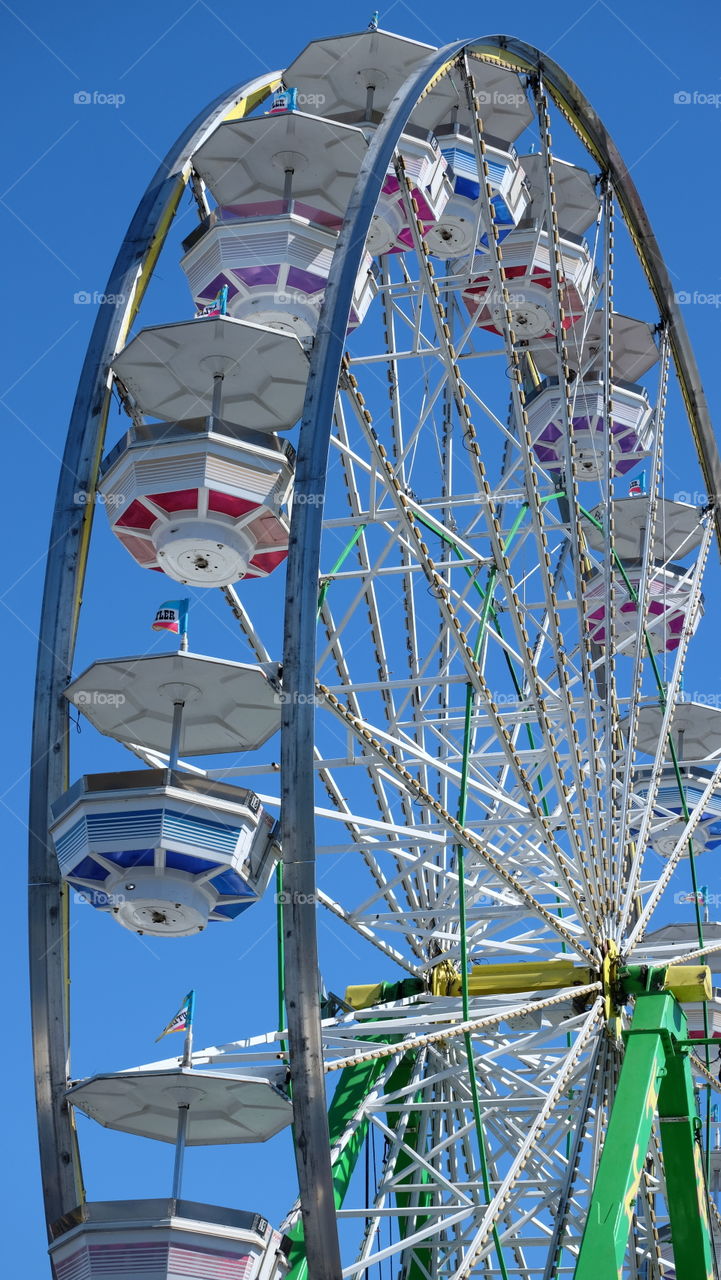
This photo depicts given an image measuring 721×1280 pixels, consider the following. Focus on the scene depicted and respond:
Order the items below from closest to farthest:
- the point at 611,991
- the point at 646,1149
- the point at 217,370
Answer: the point at 217,370
the point at 646,1149
the point at 611,991

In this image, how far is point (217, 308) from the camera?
12734 mm

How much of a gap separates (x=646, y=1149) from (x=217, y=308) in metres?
6.41

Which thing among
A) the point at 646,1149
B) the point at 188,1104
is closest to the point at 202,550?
the point at 188,1104

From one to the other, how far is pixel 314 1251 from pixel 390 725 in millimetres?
7121

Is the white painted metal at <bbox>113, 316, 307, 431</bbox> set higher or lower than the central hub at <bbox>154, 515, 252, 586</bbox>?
higher

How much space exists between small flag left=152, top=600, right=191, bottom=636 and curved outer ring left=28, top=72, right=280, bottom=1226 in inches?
25.9

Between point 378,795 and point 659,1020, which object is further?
point 378,795

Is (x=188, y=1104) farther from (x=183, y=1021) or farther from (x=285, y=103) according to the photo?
(x=285, y=103)

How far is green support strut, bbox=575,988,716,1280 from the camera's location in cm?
1188

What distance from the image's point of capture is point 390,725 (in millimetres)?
16219

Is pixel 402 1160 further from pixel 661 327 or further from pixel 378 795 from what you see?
pixel 661 327

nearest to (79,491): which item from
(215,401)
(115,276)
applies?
(215,401)

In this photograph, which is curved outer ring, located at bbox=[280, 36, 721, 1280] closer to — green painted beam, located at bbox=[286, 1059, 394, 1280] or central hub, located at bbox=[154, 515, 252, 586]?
central hub, located at bbox=[154, 515, 252, 586]

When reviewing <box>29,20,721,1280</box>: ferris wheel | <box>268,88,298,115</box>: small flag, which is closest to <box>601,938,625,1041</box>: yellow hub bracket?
<box>29,20,721,1280</box>: ferris wheel
